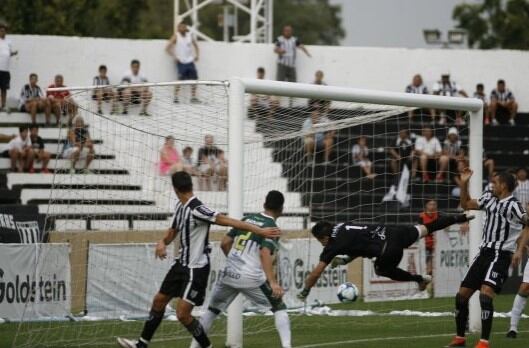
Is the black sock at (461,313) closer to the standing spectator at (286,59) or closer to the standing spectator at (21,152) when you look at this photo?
the standing spectator at (21,152)

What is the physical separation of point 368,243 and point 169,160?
8823 mm

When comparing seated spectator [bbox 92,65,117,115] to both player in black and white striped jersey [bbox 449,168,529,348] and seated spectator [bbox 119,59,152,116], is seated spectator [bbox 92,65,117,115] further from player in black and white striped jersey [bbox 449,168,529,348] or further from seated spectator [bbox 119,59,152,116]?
player in black and white striped jersey [bbox 449,168,529,348]

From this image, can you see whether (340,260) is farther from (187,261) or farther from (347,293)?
(187,261)

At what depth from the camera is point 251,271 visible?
13203mm

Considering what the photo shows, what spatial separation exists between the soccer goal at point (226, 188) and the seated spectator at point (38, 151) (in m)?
0.33

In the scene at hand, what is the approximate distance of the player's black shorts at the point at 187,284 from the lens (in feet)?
41.1

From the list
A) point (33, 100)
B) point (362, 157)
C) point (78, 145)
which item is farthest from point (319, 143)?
point (78, 145)

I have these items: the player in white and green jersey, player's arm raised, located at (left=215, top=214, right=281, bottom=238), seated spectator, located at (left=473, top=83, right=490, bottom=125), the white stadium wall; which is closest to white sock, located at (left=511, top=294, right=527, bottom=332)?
the player in white and green jersey

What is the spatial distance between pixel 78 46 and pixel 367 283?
10044 mm

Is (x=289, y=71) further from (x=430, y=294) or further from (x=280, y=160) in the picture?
(x=430, y=294)

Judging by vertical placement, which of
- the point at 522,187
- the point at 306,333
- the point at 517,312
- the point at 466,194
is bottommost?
the point at 306,333

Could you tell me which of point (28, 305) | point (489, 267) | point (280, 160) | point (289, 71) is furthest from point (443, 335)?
point (289, 71)

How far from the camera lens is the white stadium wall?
28156mm

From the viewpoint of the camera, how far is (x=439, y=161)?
925 inches
